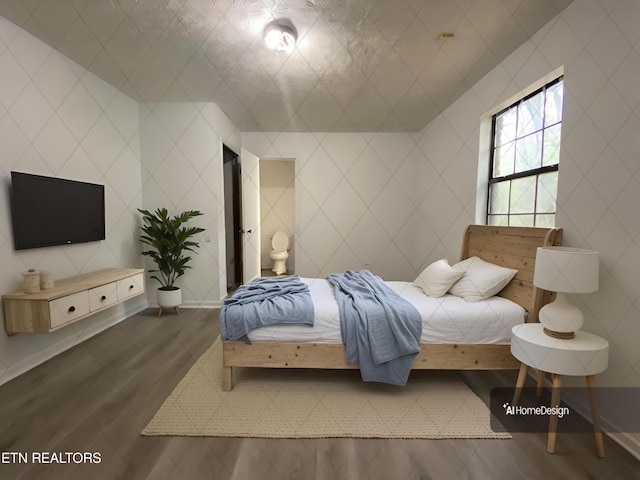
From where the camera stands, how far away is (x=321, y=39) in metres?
2.22

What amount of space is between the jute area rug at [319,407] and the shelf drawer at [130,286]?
113cm

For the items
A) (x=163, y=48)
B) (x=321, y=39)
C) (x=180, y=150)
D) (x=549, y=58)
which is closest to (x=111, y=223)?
(x=180, y=150)

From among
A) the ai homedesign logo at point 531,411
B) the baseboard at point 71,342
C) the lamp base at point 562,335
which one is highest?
the lamp base at point 562,335

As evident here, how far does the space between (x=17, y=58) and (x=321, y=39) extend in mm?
2231

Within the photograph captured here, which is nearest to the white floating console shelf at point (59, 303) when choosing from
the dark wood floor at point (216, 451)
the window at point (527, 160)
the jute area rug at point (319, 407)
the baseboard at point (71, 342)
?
the baseboard at point (71, 342)

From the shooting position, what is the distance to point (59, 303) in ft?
6.79

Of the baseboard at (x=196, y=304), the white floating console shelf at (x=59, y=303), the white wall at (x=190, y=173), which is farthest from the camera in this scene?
the baseboard at (x=196, y=304)

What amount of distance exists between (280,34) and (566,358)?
2.65 meters

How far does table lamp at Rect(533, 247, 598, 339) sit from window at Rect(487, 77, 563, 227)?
2.48ft

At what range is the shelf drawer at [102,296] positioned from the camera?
93.5 inches

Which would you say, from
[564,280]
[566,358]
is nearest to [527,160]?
[564,280]

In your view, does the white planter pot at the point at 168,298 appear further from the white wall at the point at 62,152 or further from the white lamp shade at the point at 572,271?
the white lamp shade at the point at 572,271

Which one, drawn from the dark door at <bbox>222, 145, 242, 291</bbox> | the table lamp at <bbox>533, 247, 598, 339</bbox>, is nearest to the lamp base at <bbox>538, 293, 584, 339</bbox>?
the table lamp at <bbox>533, 247, 598, 339</bbox>

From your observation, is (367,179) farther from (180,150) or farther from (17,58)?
(17,58)
